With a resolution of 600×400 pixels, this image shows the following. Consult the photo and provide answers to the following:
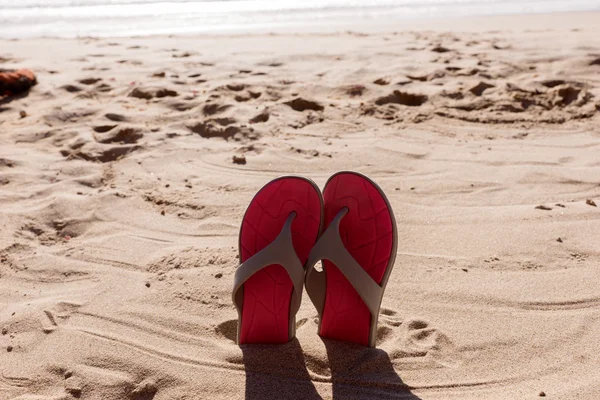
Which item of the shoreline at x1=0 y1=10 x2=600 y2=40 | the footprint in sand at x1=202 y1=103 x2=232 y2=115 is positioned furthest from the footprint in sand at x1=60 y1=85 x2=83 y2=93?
the shoreline at x1=0 y1=10 x2=600 y2=40

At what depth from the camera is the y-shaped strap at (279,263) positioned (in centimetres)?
161

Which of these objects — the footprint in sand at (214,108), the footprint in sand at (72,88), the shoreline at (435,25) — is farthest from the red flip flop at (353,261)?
the shoreline at (435,25)

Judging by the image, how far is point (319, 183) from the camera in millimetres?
2736

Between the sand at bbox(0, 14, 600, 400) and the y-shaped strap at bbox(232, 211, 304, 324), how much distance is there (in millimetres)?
196

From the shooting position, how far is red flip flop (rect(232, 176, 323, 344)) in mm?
1624

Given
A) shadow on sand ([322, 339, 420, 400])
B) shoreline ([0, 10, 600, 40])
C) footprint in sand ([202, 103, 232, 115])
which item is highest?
shoreline ([0, 10, 600, 40])

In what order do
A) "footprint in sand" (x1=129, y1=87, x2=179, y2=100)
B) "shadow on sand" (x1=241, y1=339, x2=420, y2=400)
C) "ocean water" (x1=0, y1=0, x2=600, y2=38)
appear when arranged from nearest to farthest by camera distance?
"shadow on sand" (x1=241, y1=339, x2=420, y2=400)
"footprint in sand" (x1=129, y1=87, x2=179, y2=100)
"ocean water" (x1=0, y1=0, x2=600, y2=38)

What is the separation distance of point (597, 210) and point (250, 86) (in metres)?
2.45

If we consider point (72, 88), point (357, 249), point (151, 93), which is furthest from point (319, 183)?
point (72, 88)

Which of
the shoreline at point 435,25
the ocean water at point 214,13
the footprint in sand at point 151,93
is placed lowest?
the footprint in sand at point 151,93

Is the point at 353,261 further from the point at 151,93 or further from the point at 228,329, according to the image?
the point at 151,93

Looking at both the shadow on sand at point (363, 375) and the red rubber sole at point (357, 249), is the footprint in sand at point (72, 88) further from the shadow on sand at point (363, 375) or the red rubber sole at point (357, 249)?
the shadow on sand at point (363, 375)

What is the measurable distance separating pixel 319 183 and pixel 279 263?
1173 millimetres

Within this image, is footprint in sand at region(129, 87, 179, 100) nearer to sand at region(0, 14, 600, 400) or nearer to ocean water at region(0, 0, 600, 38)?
sand at region(0, 14, 600, 400)
